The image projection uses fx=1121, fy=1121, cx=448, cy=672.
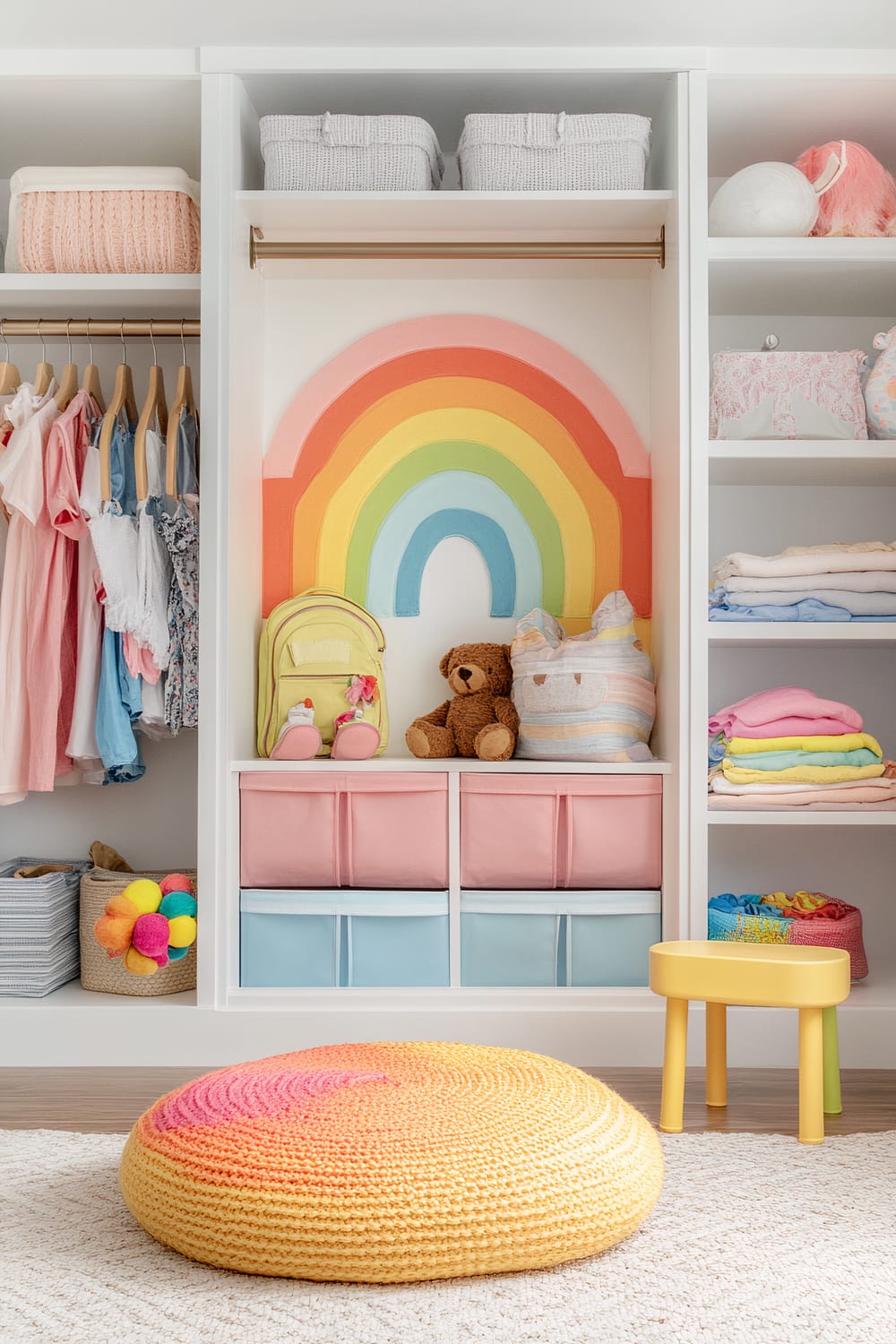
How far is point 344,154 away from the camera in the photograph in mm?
2619

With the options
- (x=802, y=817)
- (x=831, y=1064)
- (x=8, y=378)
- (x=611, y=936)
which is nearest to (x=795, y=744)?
(x=802, y=817)

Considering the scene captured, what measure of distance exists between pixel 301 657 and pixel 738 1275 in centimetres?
170

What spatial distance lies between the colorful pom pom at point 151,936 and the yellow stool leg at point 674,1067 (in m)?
1.02

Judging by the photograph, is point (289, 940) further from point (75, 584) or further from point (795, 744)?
point (795, 744)

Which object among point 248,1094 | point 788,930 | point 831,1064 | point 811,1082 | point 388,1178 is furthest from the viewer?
point 788,930

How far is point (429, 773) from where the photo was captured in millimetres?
2568

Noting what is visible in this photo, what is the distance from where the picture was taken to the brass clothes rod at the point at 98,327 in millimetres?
2783

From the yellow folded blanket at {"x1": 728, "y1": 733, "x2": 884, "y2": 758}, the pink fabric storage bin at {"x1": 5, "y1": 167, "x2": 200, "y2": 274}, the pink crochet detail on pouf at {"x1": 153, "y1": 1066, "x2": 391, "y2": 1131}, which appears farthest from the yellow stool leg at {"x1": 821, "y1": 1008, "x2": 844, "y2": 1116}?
the pink fabric storage bin at {"x1": 5, "y1": 167, "x2": 200, "y2": 274}

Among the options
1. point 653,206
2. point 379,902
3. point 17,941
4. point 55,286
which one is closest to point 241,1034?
point 379,902

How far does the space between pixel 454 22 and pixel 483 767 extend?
5.41ft

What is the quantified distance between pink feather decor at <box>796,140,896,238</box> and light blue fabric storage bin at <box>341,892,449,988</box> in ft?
5.92

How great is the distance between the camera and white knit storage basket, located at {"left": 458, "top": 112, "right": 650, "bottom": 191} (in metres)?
2.59

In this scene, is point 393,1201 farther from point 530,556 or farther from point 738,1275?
point 530,556

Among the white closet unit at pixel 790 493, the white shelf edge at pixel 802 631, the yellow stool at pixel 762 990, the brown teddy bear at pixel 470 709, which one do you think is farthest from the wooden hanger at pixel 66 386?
the yellow stool at pixel 762 990
